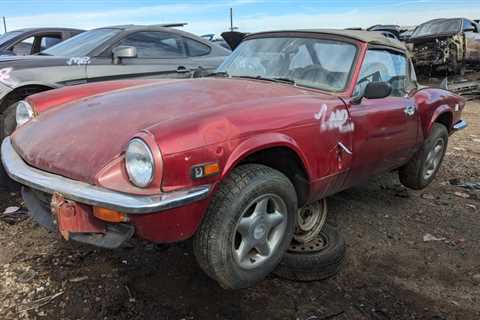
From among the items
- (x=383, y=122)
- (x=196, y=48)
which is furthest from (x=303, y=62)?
(x=196, y=48)

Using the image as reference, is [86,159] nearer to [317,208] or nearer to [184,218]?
[184,218]

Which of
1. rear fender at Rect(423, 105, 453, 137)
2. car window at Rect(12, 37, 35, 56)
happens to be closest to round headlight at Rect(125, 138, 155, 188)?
rear fender at Rect(423, 105, 453, 137)

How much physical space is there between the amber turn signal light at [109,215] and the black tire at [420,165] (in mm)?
3134

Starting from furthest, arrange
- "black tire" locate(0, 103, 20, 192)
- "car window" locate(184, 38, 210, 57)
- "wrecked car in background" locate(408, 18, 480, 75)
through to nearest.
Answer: "wrecked car in background" locate(408, 18, 480, 75) → "car window" locate(184, 38, 210, 57) → "black tire" locate(0, 103, 20, 192)

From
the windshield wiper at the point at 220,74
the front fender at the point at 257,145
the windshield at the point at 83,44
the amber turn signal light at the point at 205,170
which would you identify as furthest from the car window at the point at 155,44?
the amber turn signal light at the point at 205,170

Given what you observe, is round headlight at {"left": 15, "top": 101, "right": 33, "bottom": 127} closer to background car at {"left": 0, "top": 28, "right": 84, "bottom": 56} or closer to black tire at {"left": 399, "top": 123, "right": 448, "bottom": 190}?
black tire at {"left": 399, "top": 123, "right": 448, "bottom": 190}

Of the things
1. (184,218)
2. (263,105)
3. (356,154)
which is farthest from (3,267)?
(356,154)

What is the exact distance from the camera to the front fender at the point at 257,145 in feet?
7.82

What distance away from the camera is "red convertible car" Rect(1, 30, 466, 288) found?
2.25m

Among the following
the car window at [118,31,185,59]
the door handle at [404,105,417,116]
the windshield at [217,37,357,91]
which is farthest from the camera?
the car window at [118,31,185,59]

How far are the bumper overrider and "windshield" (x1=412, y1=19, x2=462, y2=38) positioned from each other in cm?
1299

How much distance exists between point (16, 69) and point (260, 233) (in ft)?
11.8

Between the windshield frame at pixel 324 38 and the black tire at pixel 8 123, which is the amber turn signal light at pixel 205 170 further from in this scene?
the black tire at pixel 8 123

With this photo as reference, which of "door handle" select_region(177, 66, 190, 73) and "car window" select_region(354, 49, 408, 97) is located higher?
"car window" select_region(354, 49, 408, 97)
